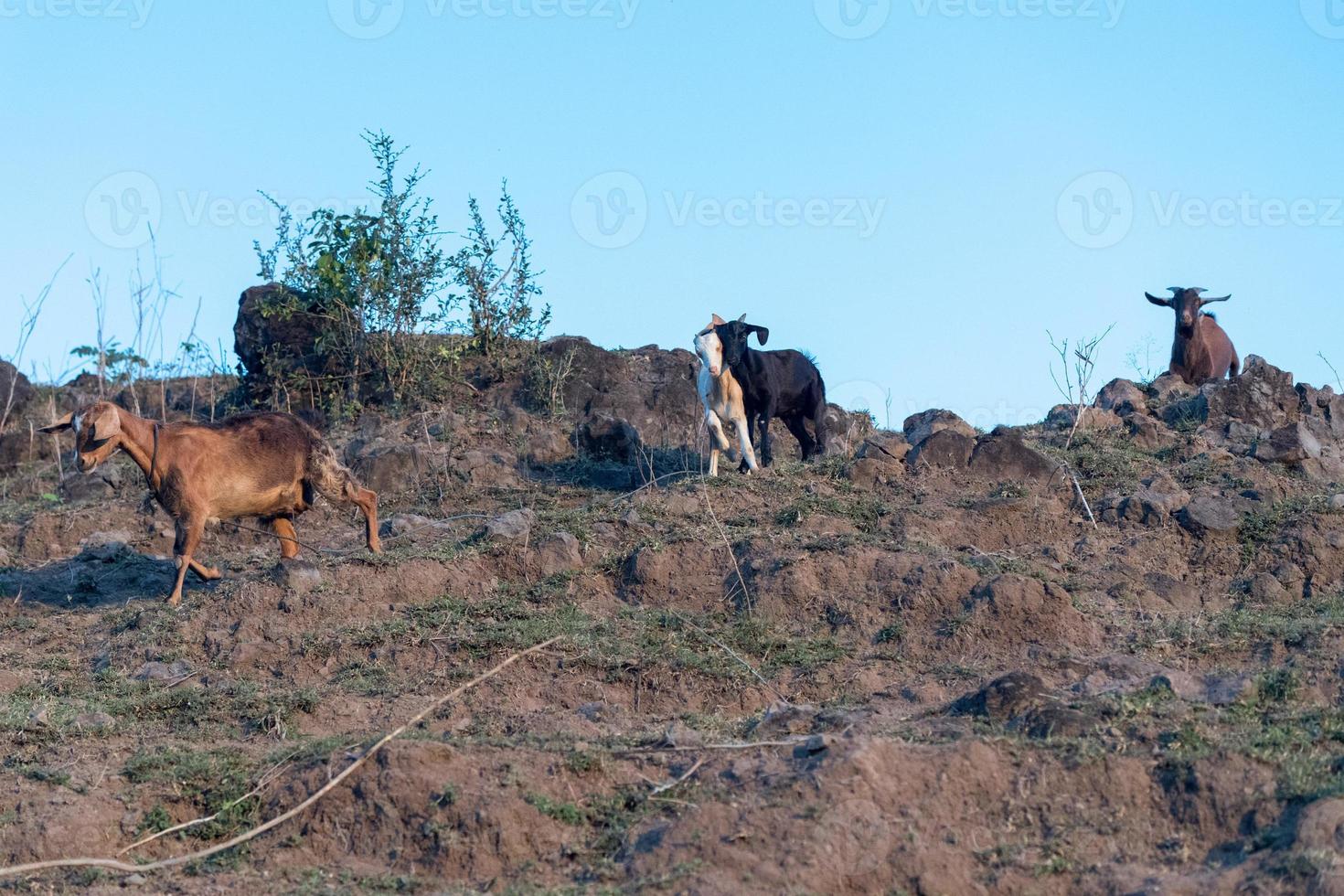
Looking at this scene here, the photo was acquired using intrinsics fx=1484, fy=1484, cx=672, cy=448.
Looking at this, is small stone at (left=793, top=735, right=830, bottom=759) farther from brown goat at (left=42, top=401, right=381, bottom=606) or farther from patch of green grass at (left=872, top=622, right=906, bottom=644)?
brown goat at (left=42, top=401, right=381, bottom=606)

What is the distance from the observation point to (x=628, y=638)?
9305 mm

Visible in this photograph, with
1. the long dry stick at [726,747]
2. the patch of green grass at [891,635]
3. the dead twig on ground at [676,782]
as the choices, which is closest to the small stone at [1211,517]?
the patch of green grass at [891,635]

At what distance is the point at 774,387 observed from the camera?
14031 mm

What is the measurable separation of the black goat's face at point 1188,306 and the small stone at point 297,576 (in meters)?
A: 10.9

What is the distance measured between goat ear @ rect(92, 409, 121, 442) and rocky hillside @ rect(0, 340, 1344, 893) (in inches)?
50.2

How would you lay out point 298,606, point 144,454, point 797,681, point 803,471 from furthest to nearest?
point 803,471, point 144,454, point 298,606, point 797,681

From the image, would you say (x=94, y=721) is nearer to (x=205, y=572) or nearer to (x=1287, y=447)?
(x=205, y=572)

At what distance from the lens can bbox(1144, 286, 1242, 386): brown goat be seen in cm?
1678

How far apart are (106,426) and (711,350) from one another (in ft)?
18.1

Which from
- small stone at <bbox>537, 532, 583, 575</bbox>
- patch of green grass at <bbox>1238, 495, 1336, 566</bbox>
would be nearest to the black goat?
small stone at <bbox>537, 532, 583, 575</bbox>

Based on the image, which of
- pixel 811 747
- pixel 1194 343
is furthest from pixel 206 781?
pixel 1194 343

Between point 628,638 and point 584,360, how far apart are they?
7.42m

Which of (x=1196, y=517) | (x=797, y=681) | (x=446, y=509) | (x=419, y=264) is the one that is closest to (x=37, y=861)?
(x=797, y=681)

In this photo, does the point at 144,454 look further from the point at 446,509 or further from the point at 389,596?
the point at 446,509
